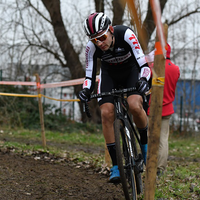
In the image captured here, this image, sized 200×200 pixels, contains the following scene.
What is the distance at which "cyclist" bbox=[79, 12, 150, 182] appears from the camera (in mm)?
3588

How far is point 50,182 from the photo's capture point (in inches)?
178

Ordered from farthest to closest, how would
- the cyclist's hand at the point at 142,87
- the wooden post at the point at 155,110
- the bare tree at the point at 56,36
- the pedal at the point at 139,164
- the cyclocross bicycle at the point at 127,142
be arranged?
the bare tree at the point at 56,36, the pedal at the point at 139,164, the cyclocross bicycle at the point at 127,142, the cyclist's hand at the point at 142,87, the wooden post at the point at 155,110

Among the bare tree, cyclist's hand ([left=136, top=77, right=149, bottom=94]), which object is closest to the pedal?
cyclist's hand ([left=136, top=77, right=149, bottom=94])

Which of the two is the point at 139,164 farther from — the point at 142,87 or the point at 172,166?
the point at 172,166

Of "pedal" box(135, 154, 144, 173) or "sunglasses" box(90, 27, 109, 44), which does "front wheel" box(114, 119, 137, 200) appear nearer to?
"pedal" box(135, 154, 144, 173)

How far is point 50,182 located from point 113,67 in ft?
5.99

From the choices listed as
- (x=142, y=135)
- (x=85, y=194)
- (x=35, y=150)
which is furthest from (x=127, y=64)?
(x=35, y=150)

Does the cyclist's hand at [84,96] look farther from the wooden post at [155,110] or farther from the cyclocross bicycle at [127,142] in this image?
the wooden post at [155,110]

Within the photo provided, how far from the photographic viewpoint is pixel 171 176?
5.44 meters

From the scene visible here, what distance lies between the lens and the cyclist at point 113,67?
11.8 feet

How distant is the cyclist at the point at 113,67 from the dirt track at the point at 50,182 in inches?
23.2

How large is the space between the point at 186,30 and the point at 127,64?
10233 millimetres

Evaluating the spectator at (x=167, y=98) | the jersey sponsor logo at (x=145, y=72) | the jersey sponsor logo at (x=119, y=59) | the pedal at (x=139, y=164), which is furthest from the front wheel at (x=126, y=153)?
the spectator at (x=167, y=98)

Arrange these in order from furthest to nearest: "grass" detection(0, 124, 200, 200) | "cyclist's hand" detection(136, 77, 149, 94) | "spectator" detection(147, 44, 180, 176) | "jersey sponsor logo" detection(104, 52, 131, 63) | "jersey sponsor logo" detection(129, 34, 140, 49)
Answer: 1. "spectator" detection(147, 44, 180, 176)
2. "grass" detection(0, 124, 200, 200)
3. "jersey sponsor logo" detection(104, 52, 131, 63)
4. "jersey sponsor logo" detection(129, 34, 140, 49)
5. "cyclist's hand" detection(136, 77, 149, 94)
